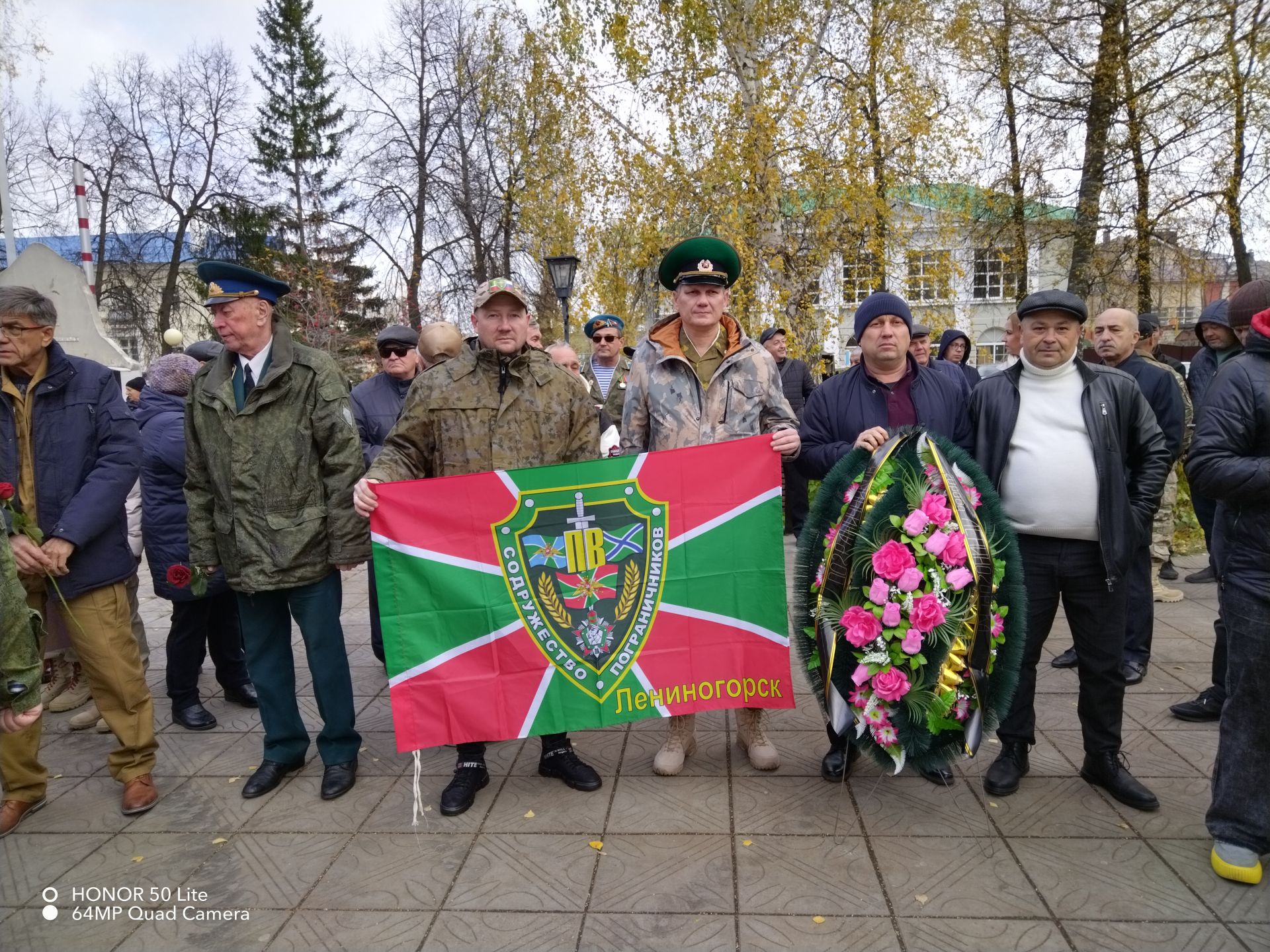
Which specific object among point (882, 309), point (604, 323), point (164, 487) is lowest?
point (164, 487)

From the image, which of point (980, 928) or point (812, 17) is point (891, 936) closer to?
point (980, 928)

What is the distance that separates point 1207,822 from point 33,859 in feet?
14.9

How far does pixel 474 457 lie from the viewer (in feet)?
11.8

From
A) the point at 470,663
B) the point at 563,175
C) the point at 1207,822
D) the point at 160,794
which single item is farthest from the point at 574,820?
the point at 563,175

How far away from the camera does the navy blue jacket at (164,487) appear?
4.41 meters

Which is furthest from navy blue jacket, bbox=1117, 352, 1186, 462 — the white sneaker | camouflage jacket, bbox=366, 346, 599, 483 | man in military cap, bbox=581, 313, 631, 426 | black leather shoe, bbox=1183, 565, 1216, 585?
the white sneaker

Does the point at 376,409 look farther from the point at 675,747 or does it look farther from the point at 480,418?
the point at 675,747

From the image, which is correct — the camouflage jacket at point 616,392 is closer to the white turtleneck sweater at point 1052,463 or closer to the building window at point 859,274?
the white turtleneck sweater at point 1052,463

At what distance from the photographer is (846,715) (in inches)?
128

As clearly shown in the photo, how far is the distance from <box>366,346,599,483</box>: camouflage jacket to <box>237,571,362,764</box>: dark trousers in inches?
28.2

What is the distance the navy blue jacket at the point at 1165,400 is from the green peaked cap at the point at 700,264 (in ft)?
8.19

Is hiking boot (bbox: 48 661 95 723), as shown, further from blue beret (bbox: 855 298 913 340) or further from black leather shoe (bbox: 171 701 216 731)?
blue beret (bbox: 855 298 913 340)

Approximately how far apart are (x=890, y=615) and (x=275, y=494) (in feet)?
8.75

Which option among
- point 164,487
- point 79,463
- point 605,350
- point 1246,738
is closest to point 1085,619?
point 1246,738
